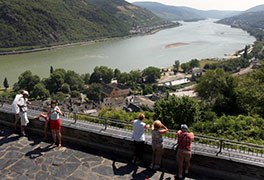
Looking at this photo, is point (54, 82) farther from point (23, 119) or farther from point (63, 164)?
point (63, 164)

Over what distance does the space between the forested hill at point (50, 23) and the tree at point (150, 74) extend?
50278 millimetres

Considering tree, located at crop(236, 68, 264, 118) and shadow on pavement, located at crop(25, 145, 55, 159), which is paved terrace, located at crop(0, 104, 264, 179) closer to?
shadow on pavement, located at crop(25, 145, 55, 159)

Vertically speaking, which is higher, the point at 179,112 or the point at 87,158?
the point at 87,158

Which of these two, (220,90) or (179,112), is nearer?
(179,112)

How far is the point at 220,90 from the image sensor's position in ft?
75.7

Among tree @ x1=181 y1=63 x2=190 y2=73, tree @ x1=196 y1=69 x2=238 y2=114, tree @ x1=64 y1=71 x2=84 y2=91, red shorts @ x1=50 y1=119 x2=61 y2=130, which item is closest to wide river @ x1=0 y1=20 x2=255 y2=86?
tree @ x1=181 y1=63 x2=190 y2=73

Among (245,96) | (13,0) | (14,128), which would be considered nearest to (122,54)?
(13,0)

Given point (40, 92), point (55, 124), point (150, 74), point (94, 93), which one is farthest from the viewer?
point (150, 74)

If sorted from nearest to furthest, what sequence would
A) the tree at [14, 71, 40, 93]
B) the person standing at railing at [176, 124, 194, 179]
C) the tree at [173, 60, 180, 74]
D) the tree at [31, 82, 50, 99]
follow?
the person standing at railing at [176, 124, 194, 179] → the tree at [31, 82, 50, 99] → the tree at [14, 71, 40, 93] → the tree at [173, 60, 180, 74]

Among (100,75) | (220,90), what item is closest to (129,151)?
(220,90)

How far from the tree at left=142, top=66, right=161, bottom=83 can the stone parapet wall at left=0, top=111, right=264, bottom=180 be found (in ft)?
173

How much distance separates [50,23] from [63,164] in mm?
114142

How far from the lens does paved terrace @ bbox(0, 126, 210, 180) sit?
5694mm

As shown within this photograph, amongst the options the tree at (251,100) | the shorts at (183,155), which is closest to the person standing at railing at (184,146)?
the shorts at (183,155)
